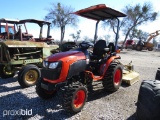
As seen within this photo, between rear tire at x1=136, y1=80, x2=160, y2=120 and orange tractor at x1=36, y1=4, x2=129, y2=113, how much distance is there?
124 centimetres

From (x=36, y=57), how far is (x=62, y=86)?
3067mm

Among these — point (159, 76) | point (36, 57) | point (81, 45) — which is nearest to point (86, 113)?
point (81, 45)

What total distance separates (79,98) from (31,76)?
2.42 m

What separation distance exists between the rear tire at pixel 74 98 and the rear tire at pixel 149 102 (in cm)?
120

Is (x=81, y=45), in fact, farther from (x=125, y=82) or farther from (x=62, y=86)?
(x=125, y=82)

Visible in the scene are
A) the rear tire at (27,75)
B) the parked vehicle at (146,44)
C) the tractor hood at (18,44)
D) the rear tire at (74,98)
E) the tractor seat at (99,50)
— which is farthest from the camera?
the parked vehicle at (146,44)

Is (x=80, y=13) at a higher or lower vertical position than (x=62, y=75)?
higher

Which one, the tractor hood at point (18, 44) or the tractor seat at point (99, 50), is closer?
the tractor seat at point (99, 50)

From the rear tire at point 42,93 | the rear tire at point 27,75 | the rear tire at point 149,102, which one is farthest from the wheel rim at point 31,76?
the rear tire at point 149,102

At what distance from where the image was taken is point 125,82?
6051mm

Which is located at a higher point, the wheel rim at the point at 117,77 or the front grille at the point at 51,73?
the front grille at the point at 51,73

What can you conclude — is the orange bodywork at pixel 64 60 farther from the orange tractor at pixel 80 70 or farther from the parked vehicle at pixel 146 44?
the parked vehicle at pixel 146 44

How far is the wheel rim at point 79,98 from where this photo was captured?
3.88m

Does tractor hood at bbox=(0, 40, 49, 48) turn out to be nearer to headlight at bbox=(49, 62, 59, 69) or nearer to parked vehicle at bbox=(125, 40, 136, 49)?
headlight at bbox=(49, 62, 59, 69)
